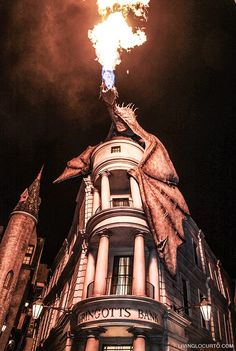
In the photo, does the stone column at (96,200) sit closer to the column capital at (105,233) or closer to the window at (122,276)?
the column capital at (105,233)

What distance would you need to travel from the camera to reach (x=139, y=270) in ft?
42.2

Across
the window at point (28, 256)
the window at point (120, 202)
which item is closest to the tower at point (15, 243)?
the window at point (28, 256)

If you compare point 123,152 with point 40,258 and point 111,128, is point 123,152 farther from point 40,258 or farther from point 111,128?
point 40,258

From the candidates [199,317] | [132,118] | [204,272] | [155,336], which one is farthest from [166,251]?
[132,118]

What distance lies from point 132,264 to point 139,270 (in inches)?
78.6

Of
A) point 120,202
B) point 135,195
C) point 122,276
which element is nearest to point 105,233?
point 122,276

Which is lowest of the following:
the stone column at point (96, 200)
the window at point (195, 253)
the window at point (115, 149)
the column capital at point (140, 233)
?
the column capital at point (140, 233)

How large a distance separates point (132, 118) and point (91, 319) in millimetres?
14651

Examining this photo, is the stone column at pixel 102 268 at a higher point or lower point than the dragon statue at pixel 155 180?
lower

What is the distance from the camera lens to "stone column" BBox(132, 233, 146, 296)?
12.4m

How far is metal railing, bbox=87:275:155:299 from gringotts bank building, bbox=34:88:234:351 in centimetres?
5

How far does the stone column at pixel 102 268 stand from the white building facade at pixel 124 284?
45mm

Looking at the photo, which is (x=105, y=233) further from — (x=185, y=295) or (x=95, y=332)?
(x=185, y=295)

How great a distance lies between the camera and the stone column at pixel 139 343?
439 inches
